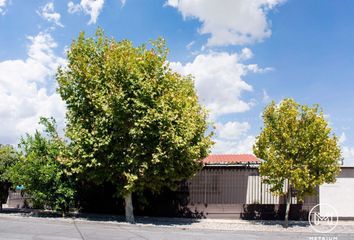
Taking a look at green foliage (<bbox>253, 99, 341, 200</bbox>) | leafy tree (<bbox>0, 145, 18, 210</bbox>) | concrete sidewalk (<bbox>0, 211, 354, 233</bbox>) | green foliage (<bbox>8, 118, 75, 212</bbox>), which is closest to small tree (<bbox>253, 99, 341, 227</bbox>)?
green foliage (<bbox>253, 99, 341, 200</bbox>)

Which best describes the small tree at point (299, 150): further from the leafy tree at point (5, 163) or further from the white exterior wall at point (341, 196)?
the leafy tree at point (5, 163)

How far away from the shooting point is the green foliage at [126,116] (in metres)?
15.2

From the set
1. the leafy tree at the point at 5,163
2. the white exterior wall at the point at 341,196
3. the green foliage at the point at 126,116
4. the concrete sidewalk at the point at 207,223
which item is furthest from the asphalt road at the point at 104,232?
the white exterior wall at the point at 341,196

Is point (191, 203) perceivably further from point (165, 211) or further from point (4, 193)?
point (4, 193)

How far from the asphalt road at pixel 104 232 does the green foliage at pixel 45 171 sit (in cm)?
164

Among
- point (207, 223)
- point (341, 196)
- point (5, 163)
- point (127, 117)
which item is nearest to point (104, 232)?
point (127, 117)

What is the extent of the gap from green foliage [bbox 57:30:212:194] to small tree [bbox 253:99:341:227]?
11.3 ft

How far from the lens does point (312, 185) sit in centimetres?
1541

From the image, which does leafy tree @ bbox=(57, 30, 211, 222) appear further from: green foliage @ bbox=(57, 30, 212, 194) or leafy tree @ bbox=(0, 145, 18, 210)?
leafy tree @ bbox=(0, 145, 18, 210)

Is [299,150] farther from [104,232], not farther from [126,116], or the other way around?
[104,232]

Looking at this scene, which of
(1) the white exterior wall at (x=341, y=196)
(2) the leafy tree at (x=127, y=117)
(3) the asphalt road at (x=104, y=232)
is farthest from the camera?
(1) the white exterior wall at (x=341, y=196)

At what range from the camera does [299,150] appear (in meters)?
15.6

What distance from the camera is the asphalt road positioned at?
39.9ft

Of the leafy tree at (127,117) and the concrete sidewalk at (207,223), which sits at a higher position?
the leafy tree at (127,117)
